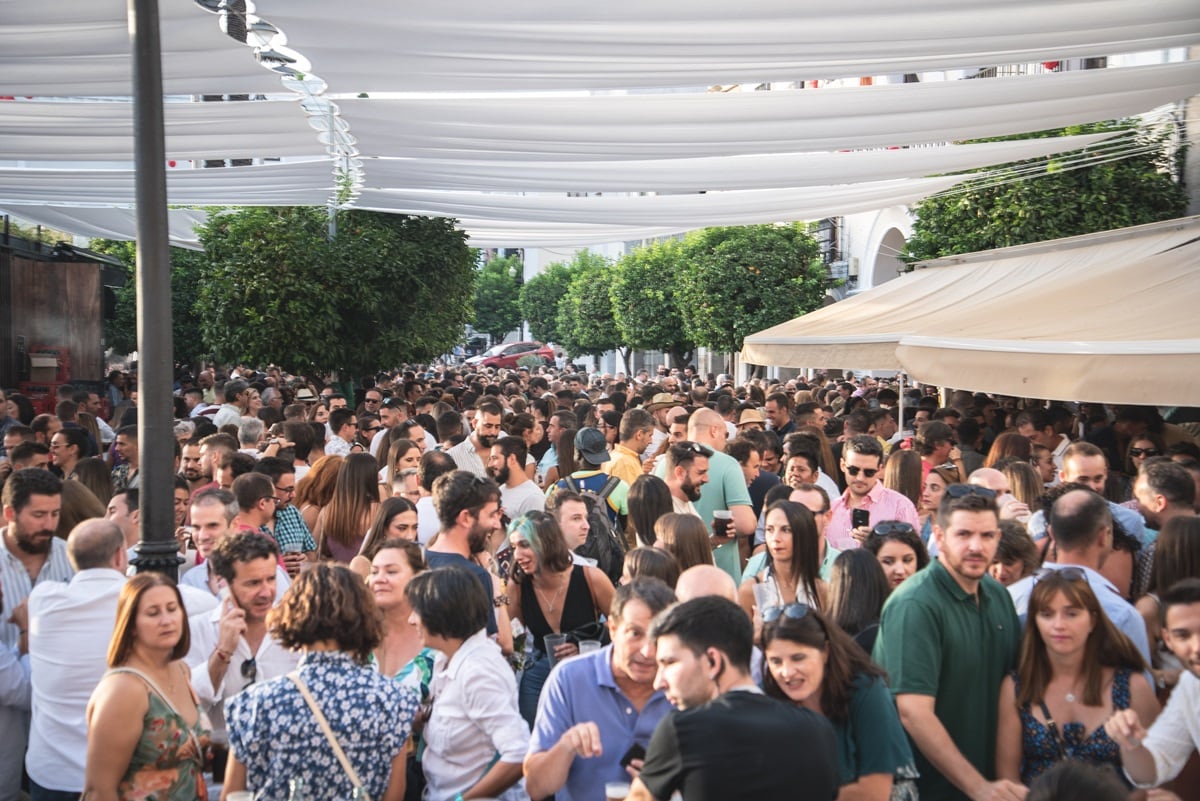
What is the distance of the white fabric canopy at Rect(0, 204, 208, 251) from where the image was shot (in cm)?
1806

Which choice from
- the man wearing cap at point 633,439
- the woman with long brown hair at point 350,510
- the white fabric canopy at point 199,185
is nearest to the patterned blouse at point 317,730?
the woman with long brown hair at point 350,510

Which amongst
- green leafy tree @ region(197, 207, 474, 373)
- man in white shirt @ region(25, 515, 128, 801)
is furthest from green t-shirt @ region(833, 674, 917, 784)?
green leafy tree @ region(197, 207, 474, 373)

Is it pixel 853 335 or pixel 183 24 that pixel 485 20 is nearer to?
pixel 183 24

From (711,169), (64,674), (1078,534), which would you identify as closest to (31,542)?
(64,674)

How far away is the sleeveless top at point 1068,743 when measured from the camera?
3.82 m

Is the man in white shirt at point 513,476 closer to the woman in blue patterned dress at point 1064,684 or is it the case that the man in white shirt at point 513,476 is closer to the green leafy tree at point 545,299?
the woman in blue patterned dress at point 1064,684

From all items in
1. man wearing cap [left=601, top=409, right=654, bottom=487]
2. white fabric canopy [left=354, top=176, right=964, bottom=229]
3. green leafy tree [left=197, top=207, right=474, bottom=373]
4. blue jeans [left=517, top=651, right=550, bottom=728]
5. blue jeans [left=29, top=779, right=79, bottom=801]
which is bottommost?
blue jeans [left=29, top=779, right=79, bottom=801]

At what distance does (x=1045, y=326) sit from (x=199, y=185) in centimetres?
967

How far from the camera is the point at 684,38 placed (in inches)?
300

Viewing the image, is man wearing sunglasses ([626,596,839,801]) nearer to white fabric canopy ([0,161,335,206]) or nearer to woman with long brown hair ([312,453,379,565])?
woman with long brown hair ([312,453,379,565])

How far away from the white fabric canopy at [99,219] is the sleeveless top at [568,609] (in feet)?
43.7

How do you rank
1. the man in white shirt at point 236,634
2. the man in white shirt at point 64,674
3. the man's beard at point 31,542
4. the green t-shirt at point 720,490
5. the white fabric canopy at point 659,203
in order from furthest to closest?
the white fabric canopy at point 659,203
the green t-shirt at point 720,490
the man's beard at point 31,542
the man in white shirt at point 64,674
the man in white shirt at point 236,634

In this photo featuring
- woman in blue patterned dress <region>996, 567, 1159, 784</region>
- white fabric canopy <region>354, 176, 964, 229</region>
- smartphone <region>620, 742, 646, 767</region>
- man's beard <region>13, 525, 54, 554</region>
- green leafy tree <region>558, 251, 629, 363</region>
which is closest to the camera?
smartphone <region>620, 742, 646, 767</region>

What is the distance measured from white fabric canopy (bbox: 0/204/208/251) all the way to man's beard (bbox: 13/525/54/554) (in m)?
12.3
